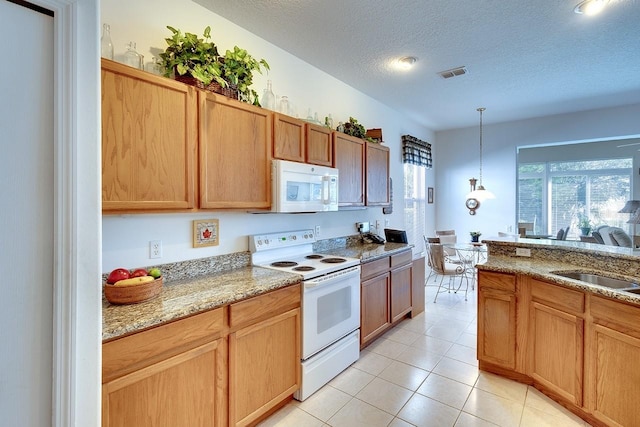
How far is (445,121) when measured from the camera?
17.0 feet

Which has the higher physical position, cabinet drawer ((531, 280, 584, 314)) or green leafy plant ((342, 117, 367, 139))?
green leafy plant ((342, 117, 367, 139))

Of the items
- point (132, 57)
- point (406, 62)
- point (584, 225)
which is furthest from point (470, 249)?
point (132, 57)

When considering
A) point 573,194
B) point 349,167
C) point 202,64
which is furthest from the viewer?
point 573,194

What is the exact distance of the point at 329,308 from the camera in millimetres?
2309

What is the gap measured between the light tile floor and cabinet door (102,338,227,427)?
554 millimetres

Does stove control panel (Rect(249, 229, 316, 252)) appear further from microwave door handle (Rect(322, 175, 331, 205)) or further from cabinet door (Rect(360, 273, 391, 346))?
cabinet door (Rect(360, 273, 391, 346))

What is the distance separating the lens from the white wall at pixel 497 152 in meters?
4.42

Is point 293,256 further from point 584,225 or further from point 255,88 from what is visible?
point 584,225

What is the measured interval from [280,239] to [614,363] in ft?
7.57

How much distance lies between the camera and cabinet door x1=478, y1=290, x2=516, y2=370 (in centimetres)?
238

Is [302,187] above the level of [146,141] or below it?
below

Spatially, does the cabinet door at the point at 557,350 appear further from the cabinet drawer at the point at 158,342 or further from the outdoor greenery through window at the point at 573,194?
the outdoor greenery through window at the point at 573,194

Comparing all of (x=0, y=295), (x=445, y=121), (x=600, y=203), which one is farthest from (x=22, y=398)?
(x=600, y=203)

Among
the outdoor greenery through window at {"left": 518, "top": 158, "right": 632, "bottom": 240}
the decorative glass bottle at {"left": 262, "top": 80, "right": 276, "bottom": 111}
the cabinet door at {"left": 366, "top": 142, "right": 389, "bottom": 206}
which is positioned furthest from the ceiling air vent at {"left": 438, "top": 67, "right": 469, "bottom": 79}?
the outdoor greenery through window at {"left": 518, "top": 158, "right": 632, "bottom": 240}
